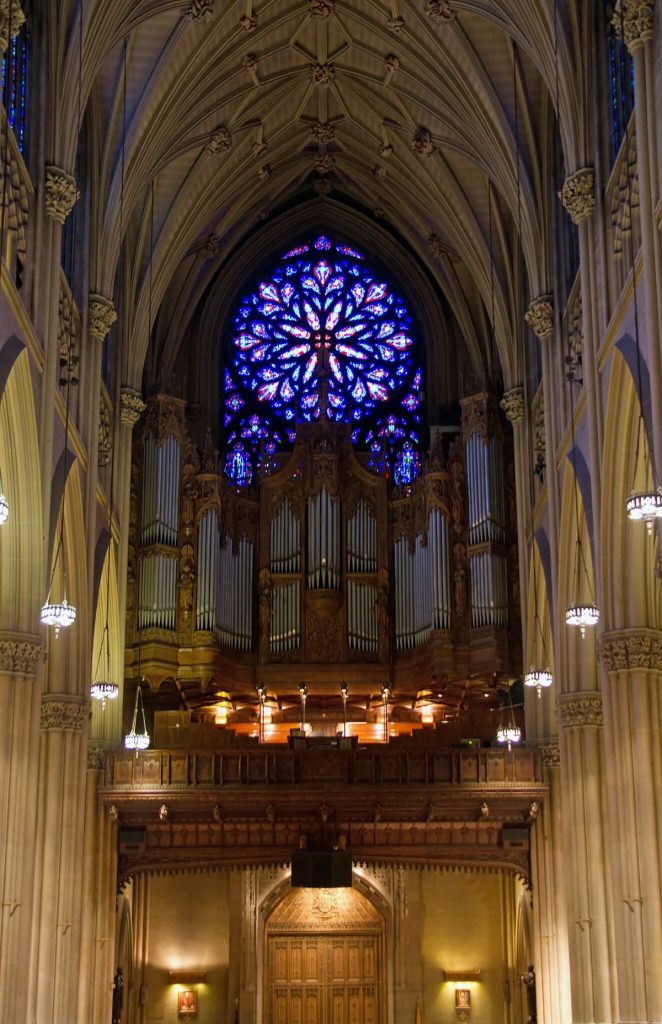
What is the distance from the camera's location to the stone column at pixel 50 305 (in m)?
23.1

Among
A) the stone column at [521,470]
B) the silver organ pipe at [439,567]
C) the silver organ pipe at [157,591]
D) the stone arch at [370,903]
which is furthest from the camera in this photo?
the stone arch at [370,903]

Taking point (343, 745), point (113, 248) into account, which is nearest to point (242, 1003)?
point (343, 745)

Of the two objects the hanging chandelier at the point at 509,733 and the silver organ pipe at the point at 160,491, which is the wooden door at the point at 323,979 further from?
the silver organ pipe at the point at 160,491

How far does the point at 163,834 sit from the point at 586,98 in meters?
16.5

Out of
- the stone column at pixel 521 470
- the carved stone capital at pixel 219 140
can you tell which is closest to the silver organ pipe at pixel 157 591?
the stone column at pixel 521 470

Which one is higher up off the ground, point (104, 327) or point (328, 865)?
point (104, 327)

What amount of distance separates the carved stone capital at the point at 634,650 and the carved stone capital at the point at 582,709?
4161 mm

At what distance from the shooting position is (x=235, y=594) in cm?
3403

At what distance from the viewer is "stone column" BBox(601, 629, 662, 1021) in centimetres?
2058

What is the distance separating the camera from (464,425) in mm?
34188

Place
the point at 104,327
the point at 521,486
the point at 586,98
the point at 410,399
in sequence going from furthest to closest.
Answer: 1. the point at 410,399
2. the point at 521,486
3. the point at 104,327
4. the point at 586,98

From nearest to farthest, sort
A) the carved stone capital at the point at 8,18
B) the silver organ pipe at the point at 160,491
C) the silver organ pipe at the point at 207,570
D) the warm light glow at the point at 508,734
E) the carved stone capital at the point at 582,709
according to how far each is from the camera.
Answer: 1. the carved stone capital at the point at 8,18
2. the carved stone capital at the point at 582,709
3. the warm light glow at the point at 508,734
4. the silver organ pipe at the point at 207,570
5. the silver organ pipe at the point at 160,491

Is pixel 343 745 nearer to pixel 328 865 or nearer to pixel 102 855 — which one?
pixel 328 865

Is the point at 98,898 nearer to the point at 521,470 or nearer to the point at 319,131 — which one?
the point at 521,470
